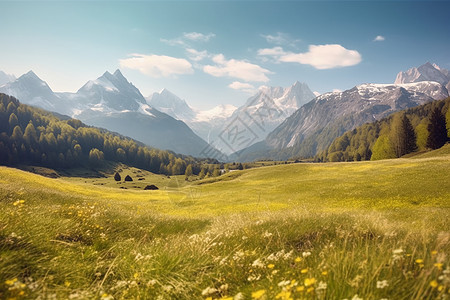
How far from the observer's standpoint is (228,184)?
188 ft

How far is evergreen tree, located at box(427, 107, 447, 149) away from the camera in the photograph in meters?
102

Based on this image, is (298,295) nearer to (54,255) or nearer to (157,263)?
(157,263)

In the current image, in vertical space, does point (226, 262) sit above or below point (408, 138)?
below

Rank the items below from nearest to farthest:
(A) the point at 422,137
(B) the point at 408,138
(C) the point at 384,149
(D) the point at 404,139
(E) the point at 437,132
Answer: (E) the point at 437,132
(D) the point at 404,139
(B) the point at 408,138
(A) the point at 422,137
(C) the point at 384,149

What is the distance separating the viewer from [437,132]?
10250cm

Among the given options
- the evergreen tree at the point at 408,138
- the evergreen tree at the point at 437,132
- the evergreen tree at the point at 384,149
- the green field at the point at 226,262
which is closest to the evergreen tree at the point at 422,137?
the evergreen tree at the point at 408,138

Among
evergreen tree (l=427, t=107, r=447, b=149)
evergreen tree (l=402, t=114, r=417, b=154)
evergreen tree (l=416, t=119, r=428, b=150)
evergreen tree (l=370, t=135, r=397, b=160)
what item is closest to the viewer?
evergreen tree (l=427, t=107, r=447, b=149)

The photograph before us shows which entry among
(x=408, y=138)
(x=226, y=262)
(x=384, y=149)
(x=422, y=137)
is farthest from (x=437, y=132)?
(x=226, y=262)

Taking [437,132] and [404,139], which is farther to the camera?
[404,139]

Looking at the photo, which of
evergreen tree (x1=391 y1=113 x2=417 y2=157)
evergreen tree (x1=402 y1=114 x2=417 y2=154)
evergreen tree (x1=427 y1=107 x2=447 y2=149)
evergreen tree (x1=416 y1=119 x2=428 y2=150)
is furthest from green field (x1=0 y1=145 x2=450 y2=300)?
evergreen tree (x1=416 y1=119 x2=428 y2=150)

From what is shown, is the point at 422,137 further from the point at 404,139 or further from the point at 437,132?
the point at 437,132

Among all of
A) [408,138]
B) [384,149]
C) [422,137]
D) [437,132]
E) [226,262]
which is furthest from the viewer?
[384,149]

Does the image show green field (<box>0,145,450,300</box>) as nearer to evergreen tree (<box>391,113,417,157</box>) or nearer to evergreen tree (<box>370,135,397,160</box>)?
evergreen tree (<box>370,135,397,160</box>)

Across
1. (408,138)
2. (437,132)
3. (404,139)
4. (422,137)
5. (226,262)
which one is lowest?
(226,262)
